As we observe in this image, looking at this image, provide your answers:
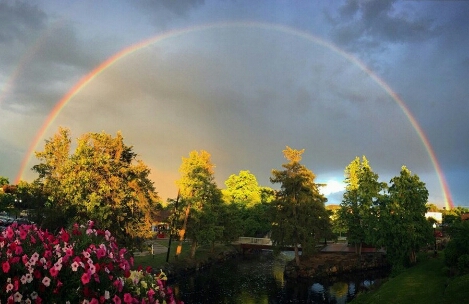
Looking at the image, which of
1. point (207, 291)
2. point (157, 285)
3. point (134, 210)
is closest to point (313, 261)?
point (207, 291)

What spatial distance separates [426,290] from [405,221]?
20.0 meters

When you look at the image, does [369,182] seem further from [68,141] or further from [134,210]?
[68,141]

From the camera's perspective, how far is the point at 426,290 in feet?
99.0

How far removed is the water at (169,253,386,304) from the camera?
145 feet

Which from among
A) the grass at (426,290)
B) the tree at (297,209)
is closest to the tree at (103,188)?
the tree at (297,209)

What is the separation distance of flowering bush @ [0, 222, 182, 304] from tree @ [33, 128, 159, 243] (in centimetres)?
3071

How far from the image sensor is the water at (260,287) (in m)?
44.3

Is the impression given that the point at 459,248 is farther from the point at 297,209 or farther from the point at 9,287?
the point at 9,287

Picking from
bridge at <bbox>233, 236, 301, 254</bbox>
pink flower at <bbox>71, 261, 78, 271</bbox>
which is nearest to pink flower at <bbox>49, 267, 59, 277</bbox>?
pink flower at <bbox>71, 261, 78, 271</bbox>

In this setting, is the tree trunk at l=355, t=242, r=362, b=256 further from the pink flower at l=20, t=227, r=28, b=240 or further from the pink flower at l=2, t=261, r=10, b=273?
the pink flower at l=2, t=261, r=10, b=273

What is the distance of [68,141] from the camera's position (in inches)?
1977

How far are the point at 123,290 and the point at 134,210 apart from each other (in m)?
36.5

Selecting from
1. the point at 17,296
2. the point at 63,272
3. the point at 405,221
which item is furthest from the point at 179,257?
the point at 17,296

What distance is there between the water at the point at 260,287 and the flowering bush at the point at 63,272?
35.3m
